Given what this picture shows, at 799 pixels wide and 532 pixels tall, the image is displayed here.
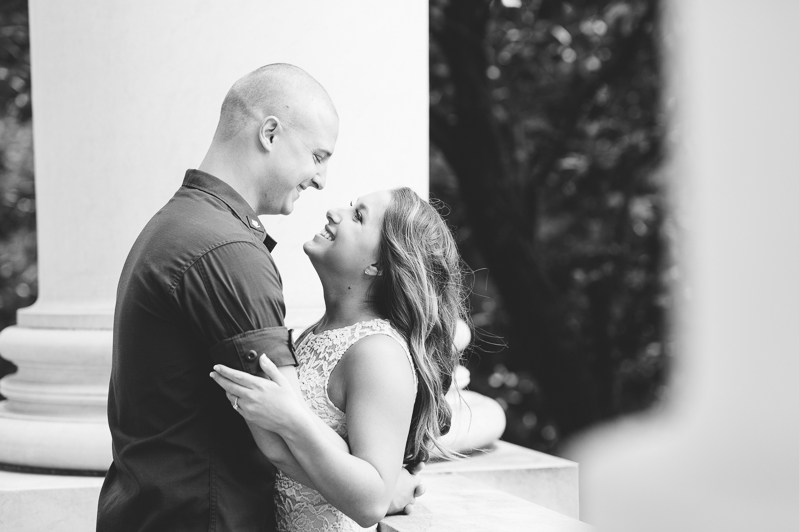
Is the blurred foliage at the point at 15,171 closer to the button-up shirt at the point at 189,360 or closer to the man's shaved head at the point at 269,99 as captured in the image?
the man's shaved head at the point at 269,99

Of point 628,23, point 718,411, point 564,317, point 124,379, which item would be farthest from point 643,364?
point 718,411

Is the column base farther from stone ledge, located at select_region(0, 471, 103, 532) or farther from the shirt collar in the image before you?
the shirt collar

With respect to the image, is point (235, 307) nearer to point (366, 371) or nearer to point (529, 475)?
point (366, 371)

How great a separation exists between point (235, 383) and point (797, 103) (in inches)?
107

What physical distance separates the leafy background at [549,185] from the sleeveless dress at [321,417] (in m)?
8.17

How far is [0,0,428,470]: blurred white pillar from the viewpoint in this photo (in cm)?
536

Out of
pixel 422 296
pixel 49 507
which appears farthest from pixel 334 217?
pixel 49 507

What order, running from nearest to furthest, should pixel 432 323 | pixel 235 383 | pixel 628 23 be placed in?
pixel 235 383 < pixel 432 323 < pixel 628 23

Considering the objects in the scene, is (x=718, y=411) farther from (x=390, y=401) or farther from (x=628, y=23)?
(x=628, y=23)

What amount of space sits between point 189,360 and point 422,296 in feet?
3.48

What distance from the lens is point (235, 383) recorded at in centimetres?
304

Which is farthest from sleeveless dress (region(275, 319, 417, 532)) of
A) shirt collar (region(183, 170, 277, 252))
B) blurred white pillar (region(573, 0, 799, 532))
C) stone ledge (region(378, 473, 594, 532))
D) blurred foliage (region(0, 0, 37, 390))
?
blurred foliage (region(0, 0, 37, 390))

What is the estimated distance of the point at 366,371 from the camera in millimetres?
3576

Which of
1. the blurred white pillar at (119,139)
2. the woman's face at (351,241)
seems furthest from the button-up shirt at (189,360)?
the blurred white pillar at (119,139)
